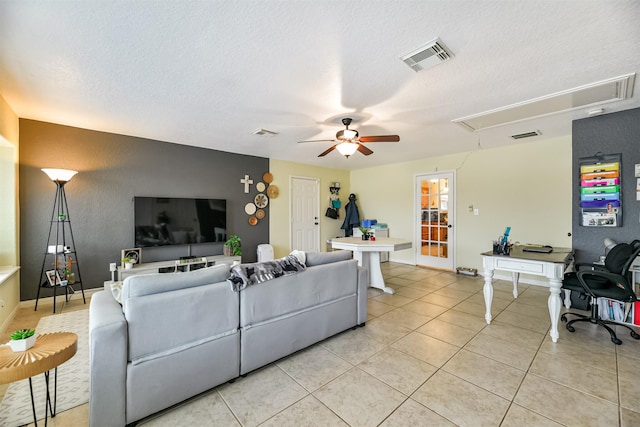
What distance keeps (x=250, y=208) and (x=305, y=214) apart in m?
1.43

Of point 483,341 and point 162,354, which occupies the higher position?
point 162,354

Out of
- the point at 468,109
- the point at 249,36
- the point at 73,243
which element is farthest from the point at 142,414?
the point at 468,109

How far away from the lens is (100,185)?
3902 mm

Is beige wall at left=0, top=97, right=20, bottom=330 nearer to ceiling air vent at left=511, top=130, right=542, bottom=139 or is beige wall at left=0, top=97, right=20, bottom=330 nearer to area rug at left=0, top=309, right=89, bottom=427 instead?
area rug at left=0, top=309, right=89, bottom=427

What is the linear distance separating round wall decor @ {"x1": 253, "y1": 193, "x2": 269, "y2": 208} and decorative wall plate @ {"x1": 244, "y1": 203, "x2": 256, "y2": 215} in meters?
0.11

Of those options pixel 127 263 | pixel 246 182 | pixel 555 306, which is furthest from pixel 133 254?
pixel 555 306

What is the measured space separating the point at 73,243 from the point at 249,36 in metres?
3.78

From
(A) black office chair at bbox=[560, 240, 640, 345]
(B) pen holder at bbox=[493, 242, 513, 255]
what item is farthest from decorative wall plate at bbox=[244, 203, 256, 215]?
(A) black office chair at bbox=[560, 240, 640, 345]

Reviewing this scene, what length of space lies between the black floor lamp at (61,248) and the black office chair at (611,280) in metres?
5.74

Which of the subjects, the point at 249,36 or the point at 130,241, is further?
the point at 130,241

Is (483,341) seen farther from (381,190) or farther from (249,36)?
(381,190)

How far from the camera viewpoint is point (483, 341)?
2543 mm

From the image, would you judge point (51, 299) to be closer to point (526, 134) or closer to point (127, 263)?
point (127, 263)

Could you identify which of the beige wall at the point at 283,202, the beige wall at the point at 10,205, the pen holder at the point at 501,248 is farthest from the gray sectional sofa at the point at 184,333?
the beige wall at the point at 283,202
